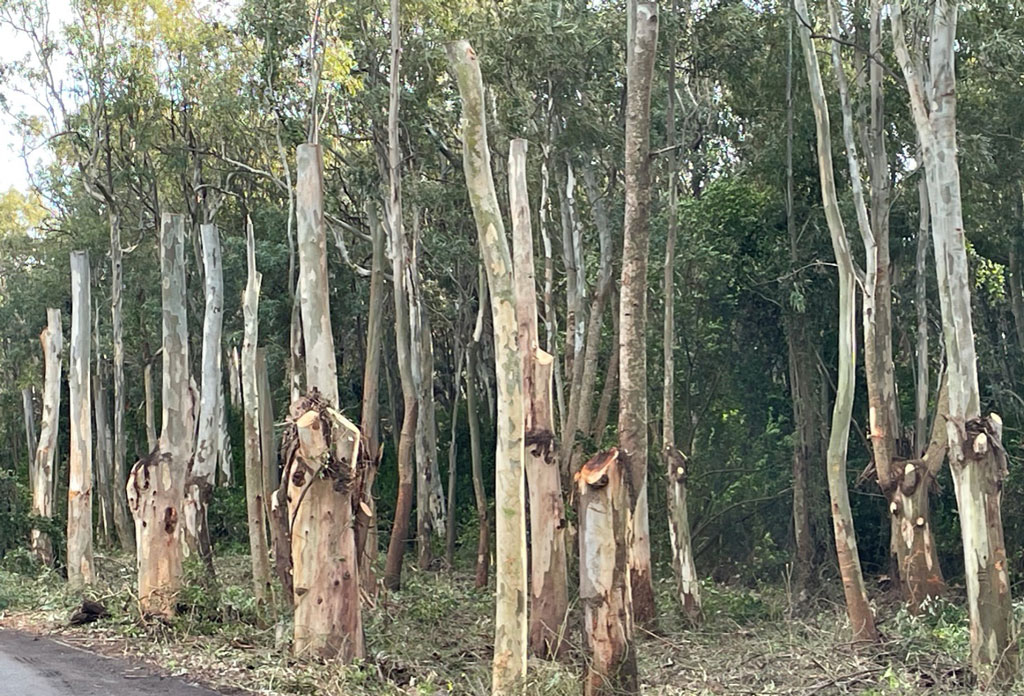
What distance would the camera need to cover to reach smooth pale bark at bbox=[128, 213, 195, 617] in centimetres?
1116

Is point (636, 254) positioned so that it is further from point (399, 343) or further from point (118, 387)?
point (118, 387)

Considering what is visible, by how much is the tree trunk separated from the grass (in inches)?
12.8

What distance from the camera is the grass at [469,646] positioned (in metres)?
8.52

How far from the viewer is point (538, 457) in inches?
354

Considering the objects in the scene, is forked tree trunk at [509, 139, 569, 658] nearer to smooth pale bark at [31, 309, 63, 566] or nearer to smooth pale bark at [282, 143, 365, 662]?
smooth pale bark at [282, 143, 365, 662]

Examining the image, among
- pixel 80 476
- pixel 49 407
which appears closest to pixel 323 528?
pixel 80 476

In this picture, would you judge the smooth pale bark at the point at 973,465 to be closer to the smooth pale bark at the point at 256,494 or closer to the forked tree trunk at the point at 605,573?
the forked tree trunk at the point at 605,573

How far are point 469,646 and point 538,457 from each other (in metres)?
3.29

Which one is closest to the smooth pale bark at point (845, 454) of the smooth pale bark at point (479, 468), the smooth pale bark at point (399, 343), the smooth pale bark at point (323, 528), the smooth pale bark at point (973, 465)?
the smooth pale bark at point (973, 465)

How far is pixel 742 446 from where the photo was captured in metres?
17.8

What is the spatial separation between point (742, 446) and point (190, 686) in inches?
444

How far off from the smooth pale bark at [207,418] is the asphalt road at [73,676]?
2.83 metres

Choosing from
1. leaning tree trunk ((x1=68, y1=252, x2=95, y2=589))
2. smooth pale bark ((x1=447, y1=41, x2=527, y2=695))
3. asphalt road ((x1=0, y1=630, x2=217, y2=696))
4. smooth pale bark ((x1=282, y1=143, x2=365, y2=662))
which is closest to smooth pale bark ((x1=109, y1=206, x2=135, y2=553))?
leaning tree trunk ((x1=68, y1=252, x2=95, y2=589))

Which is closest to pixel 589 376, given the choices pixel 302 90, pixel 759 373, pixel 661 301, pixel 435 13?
pixel 661 301
